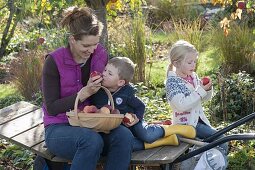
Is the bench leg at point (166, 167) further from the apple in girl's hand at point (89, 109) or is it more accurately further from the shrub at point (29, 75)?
the shrub at point (29, 75)

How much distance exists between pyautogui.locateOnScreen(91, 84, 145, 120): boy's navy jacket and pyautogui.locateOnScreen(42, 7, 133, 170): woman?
0.10m

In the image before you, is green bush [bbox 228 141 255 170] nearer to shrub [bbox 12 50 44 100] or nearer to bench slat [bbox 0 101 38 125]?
bench slat [bbox 0 101 38 125]

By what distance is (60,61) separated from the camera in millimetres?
4027

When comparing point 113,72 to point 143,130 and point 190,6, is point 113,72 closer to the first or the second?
point 143,130

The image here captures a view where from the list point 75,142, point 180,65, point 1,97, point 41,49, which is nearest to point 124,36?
point 41,49

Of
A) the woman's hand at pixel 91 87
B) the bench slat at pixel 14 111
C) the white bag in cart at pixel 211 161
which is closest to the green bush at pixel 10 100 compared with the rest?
the bench slat at pixel 14 111

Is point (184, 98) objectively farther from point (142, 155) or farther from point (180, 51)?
point (142, 155)

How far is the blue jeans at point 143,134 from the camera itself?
4.01 m

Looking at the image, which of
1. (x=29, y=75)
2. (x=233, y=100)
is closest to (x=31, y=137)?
(x=233, y=100)

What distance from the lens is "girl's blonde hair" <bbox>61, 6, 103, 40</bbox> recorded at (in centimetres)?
395

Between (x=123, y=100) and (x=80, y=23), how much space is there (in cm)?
Result: 61

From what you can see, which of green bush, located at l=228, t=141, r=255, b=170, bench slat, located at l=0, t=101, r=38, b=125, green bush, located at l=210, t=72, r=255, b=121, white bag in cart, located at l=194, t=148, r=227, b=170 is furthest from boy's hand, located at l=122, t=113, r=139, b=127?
green bush, located at l=210, t=72, r=255, b=121

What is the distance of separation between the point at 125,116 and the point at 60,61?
0.59 meters

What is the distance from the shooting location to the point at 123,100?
405 centimetres
